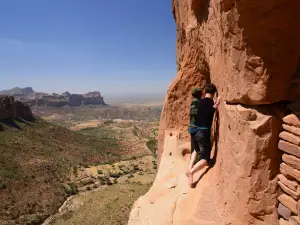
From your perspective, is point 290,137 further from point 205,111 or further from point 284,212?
point 205,111

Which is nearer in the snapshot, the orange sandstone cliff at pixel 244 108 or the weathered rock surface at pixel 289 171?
the weathered rock surface at pixel 289 171

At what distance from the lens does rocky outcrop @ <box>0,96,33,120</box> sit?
57728 millimetres

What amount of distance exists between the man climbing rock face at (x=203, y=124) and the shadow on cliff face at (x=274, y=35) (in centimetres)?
202

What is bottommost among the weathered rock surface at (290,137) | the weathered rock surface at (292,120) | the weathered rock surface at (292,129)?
the weathered rock surface at (290,137)

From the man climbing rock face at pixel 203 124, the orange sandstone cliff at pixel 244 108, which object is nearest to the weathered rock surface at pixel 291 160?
the orange sandstone cliff at pixel 244 108

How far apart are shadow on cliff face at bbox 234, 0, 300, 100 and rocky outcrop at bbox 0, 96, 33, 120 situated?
61.0 m

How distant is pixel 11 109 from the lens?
60.8m

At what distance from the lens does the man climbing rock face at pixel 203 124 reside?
6.42 metres

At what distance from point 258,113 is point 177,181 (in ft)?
12.7

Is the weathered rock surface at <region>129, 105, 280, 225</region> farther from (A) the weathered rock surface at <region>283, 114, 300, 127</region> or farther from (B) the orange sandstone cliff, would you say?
(A) the weathered rock surface at <region>283, 114, 300, 127</region>

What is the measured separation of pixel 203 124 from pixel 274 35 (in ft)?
9.27

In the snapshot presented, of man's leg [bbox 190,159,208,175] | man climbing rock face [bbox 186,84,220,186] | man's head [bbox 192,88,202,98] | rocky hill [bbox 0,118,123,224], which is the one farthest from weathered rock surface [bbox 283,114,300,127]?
rocky hill [bbox 0,118,123,224]

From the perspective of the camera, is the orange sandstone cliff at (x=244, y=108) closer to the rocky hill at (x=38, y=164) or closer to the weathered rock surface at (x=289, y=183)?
the weathered rock surface at (x=289, y=183)

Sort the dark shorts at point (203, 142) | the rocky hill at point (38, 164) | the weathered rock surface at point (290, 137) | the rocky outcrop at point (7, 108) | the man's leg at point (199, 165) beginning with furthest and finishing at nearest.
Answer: the rocky outcrop at point (7, 108) < the rocky hill at point (38, 164) < the man's leg at point (199, 165) < the dark shorts at point (203, 142) < the weathered rock surface at point (290, 137)
